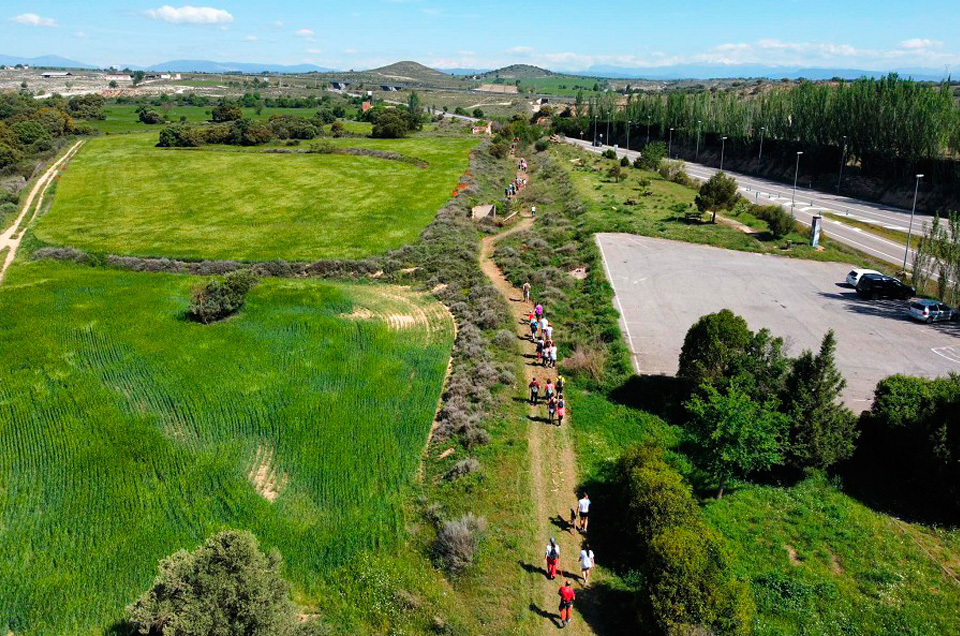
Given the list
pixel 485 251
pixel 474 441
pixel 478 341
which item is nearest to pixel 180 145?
pixel 485 251

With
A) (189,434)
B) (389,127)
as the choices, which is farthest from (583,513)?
(389,127)

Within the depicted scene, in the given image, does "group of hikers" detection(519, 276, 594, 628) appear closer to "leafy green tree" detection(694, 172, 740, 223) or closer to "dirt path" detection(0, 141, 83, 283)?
"leafy green tree" detection(694, 172, 740, 223)

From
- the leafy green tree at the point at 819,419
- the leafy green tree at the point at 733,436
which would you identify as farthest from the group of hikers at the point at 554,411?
the leafy green tree at the point at 819,419

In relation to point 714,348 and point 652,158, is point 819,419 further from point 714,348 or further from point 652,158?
point 652,158

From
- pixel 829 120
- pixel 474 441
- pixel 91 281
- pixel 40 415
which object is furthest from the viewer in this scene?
pixel 829 120

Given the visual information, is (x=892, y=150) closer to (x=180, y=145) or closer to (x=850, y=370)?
(x=850, y=370)

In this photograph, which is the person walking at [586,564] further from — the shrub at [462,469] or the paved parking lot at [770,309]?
the paved parking lot at [770,309]
